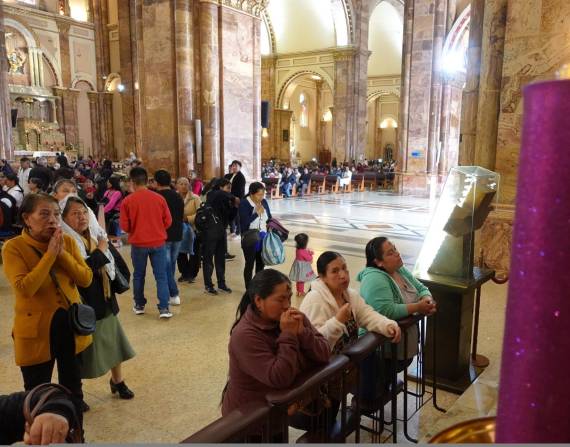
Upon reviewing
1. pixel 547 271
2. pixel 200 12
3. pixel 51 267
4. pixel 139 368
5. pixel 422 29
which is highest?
pixel 422 29

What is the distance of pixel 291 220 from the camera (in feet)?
41.4

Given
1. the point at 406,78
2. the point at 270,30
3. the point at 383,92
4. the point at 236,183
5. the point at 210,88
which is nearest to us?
the point at 236,183

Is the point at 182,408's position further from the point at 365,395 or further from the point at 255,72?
the point at 255,72

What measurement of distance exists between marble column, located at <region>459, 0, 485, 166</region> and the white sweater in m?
5.35

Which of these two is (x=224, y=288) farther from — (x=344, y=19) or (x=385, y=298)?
(x=344, y=19)

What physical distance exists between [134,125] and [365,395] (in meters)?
20.4

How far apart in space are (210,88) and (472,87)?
6.25m

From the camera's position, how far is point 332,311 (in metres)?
2.95

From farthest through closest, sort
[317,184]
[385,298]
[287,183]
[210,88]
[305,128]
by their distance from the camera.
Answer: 1. [305,128]
2. [317,184]
3. [287,183]
4. [210,88]
5. [385,298]

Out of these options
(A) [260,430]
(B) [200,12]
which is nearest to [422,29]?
(B) [200,12]

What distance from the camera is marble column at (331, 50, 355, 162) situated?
24.2 m

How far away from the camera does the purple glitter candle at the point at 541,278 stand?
20.6 inches

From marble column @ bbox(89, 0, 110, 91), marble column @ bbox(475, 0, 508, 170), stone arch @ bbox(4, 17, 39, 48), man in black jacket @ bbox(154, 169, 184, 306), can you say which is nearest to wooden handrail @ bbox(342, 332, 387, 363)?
man in black jacket @ bbox(154, 169, 184, 306)

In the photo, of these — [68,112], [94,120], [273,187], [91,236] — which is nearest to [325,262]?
[91,236]
